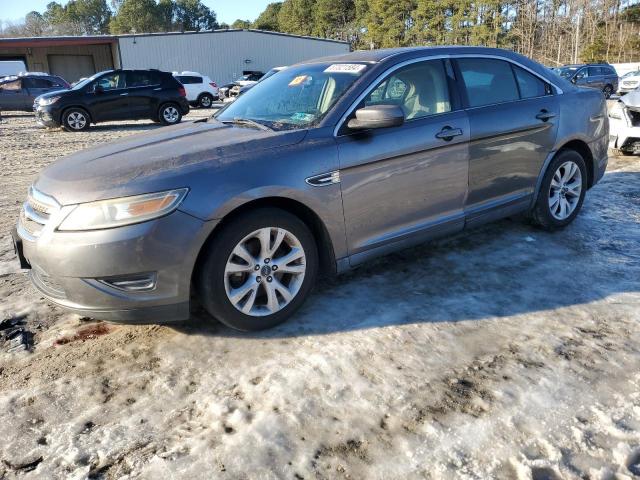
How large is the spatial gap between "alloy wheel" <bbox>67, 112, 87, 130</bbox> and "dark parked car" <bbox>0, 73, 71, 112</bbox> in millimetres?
7503

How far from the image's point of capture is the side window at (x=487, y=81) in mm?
4141

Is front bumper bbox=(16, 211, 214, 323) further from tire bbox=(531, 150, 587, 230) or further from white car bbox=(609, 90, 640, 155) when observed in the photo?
white car bbox=(609, 90, 640, 155)

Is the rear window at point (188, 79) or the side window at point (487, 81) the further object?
the rear window at point (188, 79)

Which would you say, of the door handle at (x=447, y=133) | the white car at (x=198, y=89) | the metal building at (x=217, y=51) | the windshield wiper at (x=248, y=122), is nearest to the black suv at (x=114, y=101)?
the white car at (x=198, y=89)

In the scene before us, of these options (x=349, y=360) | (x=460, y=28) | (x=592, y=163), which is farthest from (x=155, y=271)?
(x=460, y=28)

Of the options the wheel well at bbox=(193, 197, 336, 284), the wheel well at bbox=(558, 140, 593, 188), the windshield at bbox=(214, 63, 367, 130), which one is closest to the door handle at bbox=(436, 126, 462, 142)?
the windshield at bbox=(214, 63, 367, 130)

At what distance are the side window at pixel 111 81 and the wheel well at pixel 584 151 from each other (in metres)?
13.5

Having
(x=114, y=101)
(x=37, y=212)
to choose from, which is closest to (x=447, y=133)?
(x=37, y=212)

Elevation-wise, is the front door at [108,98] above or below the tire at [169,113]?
above

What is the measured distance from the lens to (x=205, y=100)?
83.4 ft

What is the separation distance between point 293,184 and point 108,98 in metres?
13.7

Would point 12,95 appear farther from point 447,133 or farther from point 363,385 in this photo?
point 363,385

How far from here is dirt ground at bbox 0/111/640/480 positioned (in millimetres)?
2201

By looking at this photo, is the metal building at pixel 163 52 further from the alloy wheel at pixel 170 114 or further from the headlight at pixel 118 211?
the headlight at pixel 118 211
